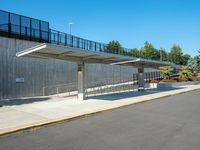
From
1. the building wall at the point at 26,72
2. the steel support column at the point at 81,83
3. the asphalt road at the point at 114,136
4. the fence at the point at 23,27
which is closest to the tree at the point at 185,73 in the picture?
the building wall at the point at 26,72

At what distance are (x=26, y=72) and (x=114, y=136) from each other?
1531 cm

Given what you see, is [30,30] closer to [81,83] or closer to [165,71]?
[81,83]

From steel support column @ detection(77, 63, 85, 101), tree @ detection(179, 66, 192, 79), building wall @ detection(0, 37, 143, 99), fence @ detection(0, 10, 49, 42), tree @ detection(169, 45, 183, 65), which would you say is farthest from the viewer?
tree @ detection(169, 45, 183, 65)

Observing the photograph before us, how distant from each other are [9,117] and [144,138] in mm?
6496

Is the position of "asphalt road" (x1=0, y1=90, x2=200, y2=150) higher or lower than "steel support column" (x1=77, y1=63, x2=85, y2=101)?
lower

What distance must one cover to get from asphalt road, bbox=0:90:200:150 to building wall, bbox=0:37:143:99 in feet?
36.5

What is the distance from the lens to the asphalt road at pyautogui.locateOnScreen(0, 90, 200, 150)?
644cm

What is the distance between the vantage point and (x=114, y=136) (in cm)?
747

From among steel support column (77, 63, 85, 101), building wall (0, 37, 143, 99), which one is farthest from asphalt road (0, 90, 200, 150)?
building wall (0, 37, 143, 99)

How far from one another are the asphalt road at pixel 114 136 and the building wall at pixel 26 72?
11117 mm

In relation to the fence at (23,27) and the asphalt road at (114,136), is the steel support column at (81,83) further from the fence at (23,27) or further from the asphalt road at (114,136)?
the asphalt road at (114,136)

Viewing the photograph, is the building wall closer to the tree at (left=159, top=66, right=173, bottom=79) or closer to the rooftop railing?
the rooftop railing

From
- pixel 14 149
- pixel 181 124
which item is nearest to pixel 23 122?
pixel 14 149

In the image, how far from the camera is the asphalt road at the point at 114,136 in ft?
21.1
